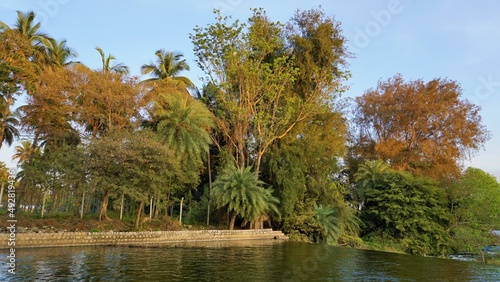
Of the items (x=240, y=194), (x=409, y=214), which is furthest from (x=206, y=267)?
(x=409, y=214)

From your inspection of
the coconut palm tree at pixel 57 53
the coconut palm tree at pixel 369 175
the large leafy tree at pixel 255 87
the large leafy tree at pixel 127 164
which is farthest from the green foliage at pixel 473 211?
the coconut palm tree at pixel 57 53

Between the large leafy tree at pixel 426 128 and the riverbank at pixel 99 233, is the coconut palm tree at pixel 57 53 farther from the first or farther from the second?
the large leafy tree at pixel 426 128

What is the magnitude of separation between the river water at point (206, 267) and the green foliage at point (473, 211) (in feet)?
37.2

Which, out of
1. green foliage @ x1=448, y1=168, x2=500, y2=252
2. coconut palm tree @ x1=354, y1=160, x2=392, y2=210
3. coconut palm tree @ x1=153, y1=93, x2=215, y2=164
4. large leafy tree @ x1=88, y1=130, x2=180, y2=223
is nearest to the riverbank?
large leafy tree @ x1=88, y1=130, x2=180, y2=223

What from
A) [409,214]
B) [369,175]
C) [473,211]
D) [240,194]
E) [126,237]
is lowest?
[126,237]

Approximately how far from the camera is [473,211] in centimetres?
2309

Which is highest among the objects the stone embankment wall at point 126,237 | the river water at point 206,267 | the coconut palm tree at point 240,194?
the coconut palm tree at point 240,194

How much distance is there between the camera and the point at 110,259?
1036cm

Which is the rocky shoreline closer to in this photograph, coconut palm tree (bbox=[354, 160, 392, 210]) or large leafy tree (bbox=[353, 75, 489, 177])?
coconut palm tree (bbox=[354, 160, 392, 210])

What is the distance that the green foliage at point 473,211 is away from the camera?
2194cm

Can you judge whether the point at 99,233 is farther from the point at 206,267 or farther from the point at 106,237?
the point at 206,267

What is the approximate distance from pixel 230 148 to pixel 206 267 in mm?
12809

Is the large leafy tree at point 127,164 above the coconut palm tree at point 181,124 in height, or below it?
below

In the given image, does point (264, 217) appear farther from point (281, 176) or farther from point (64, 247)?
point (64, 247)
